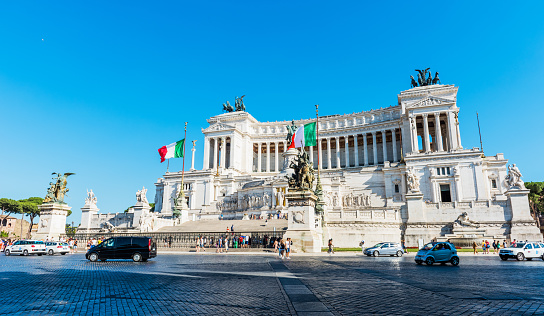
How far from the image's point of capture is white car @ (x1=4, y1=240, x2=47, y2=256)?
3009 centimetres

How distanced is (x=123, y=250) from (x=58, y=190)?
1997 cm

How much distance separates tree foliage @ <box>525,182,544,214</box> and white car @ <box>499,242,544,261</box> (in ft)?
197

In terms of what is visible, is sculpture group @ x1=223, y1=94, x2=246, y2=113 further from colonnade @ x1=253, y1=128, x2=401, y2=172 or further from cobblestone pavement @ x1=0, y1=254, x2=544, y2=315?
cobblestone pavement @ x1=0, y1=254, x2=544, y2=315

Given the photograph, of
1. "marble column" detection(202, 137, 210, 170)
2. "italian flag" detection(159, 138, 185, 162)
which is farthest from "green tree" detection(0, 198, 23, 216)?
"italian flag" detection(159, 138, 185, 162)

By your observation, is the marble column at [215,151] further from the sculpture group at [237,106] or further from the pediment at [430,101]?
the pediment at [430,101]

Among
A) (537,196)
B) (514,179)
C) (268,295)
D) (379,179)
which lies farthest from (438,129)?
(268,295)

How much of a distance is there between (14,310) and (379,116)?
8934cm

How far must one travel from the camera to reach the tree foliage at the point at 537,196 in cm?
7562

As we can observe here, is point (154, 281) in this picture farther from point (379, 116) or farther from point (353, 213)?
point (379, 116)

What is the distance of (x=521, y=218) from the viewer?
3953cm

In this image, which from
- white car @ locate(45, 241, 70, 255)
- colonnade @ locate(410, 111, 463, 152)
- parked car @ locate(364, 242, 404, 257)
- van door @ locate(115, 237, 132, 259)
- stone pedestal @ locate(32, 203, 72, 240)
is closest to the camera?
van door @ locate(115, 237, 132, 259)

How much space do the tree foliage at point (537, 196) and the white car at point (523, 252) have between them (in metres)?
60.1

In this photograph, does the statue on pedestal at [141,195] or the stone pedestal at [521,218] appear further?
the statue on pedestal at [141,195]

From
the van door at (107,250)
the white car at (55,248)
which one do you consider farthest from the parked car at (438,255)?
the white car at (55,248)
